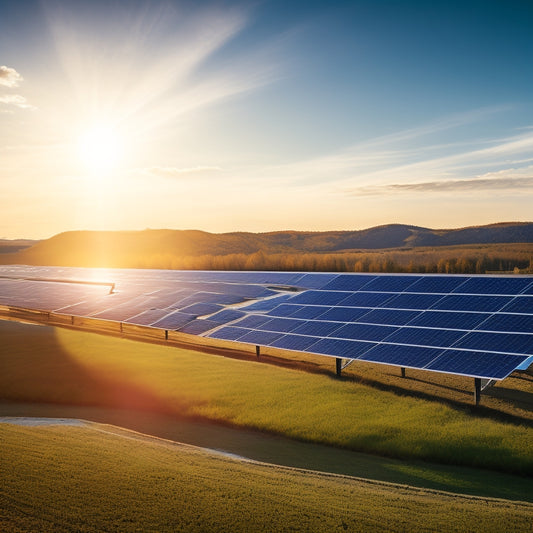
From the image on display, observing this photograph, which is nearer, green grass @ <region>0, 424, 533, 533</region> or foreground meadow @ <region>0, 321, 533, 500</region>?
green grass @ <region>0, 424, 533, 533</region>

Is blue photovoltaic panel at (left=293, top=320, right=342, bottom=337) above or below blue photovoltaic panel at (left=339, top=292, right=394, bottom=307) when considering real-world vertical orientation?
below

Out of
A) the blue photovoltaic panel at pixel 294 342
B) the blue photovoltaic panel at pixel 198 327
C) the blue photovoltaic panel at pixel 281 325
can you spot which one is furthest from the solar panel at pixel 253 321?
the blue photovoltaic panel at pixel 294 342

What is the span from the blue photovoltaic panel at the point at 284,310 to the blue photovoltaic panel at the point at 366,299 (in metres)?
3.36

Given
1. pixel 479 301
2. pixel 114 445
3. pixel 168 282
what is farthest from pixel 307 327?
pixel 168 282

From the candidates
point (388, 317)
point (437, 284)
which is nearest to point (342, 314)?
point (388, 317)

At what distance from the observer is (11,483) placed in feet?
38.4

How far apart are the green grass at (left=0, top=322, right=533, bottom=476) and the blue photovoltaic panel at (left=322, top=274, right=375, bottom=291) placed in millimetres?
10440

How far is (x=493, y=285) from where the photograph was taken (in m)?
30.9

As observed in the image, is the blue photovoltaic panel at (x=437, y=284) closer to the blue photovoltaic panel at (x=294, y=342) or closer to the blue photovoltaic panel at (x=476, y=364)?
the blue photovoltaic panel at (x=294, y=342)

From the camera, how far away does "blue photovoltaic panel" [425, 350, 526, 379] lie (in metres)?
21.0

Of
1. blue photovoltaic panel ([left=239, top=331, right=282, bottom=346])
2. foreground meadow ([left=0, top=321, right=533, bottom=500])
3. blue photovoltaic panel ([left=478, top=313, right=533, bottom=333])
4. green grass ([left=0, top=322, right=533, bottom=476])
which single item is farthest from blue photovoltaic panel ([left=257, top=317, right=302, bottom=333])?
blue photovoltaic panel ([left=478, top=313, right=533, bottom=333])

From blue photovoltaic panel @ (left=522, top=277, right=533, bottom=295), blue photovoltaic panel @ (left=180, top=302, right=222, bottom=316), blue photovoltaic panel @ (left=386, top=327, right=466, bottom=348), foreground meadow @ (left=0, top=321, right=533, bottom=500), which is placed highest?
blue photovoltaic panel @ (left=522, top=277, right=533, bottom=295)

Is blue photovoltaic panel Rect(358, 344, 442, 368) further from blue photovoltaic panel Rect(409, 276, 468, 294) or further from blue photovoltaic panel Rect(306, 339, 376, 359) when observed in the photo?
blue photovoltaic panel Rect(409, 276, 468, 294)

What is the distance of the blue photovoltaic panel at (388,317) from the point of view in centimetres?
2919
